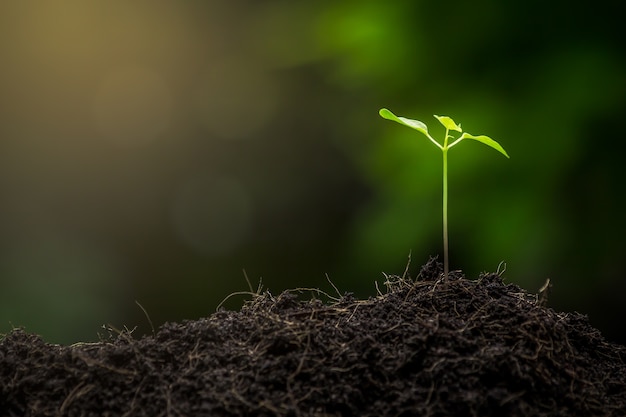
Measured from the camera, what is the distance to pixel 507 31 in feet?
5.99

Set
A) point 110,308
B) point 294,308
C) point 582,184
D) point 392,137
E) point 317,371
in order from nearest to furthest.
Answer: point 317,371
point 294,308
point 582,184
point 392,137
point 110,308

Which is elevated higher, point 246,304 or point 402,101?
point 402,101

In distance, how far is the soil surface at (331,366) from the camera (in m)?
0.99

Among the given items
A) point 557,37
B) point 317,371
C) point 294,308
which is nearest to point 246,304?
point 294,308

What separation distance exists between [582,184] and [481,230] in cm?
27

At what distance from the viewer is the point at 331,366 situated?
1032mm

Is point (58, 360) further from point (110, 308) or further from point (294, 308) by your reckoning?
point (110, 308)

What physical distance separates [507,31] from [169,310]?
1.19 m

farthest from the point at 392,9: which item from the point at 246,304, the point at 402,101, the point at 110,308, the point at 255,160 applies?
the point at 110,308

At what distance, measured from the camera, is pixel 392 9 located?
1.87m

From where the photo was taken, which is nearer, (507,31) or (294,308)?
(294,308)

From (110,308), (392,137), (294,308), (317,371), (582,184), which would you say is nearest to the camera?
(317,371)

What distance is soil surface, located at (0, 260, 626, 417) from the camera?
986 millimetres

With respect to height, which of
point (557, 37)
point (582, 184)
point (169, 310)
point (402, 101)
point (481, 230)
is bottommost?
point (169, 310)
